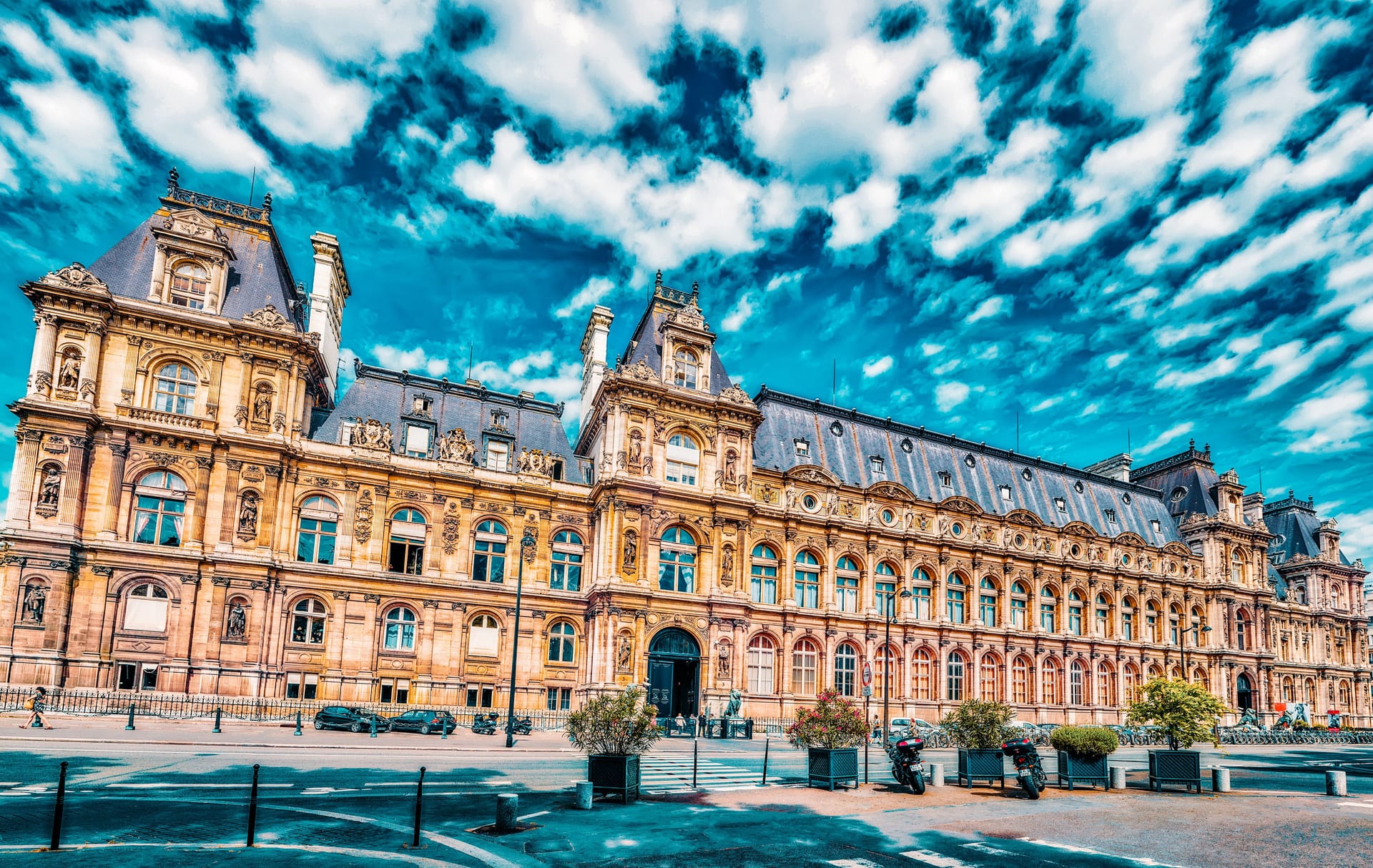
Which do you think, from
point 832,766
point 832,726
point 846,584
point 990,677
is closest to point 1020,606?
point 990,677

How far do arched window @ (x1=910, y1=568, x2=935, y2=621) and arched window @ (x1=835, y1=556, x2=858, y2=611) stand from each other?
4069 mm

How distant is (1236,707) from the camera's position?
65.7m

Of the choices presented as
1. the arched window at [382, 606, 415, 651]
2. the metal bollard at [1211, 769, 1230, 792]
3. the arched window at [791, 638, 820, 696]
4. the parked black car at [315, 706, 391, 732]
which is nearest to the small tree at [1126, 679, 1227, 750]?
the metal bollard at [1211, 769, 1230, 792]

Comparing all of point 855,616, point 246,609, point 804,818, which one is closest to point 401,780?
point 804,818

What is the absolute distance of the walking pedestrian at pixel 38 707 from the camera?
27.1 metres

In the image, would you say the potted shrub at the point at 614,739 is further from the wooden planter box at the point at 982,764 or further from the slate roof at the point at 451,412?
the slate roof at the point at 451,412

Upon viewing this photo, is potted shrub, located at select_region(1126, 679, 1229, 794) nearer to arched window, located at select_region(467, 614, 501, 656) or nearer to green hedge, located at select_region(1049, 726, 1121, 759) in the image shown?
green hedge, located at select_region(1049, 726, 1121, 759)

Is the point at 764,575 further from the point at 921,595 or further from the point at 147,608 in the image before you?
the point at 147,608

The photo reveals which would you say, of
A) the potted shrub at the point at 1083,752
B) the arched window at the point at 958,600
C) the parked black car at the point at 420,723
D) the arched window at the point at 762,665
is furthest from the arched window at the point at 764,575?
the potted shrub at the point at 1083,752

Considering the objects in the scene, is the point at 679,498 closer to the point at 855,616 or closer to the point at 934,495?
the point at 855,616

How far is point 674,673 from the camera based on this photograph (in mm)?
42031

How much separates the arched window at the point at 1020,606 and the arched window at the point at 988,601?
4.42ft

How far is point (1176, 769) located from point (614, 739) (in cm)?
1546

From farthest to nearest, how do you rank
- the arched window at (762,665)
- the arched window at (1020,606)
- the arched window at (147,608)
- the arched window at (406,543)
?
the arched window at (1020,606) → the arched window at (762,665) → the arched window at (406,543) → the arched window at (147,608)
